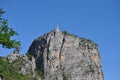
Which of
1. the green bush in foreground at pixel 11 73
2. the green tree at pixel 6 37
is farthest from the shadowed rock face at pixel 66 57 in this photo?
the green tree at pixel 6 37

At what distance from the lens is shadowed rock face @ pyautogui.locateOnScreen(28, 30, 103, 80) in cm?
12925

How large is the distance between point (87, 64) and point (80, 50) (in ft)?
17.6

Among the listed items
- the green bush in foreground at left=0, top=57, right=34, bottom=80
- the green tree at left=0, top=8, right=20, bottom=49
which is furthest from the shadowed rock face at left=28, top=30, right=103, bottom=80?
the green tree at left=0, top=8, right=20, bottom=49

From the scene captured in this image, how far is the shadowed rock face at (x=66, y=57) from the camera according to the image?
129 meters

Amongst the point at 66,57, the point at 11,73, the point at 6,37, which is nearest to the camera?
the point at 6,37

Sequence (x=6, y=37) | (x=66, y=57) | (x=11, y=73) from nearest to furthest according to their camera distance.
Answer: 1. (x=6, y=37)
2. (x=11, y=73)
3. (x=66, y=57)

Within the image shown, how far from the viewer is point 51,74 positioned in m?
128

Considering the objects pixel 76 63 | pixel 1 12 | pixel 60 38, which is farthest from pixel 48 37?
pixel 1 12

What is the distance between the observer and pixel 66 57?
13325 centimetres

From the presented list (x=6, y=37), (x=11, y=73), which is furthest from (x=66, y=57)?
(x=6, y=37)

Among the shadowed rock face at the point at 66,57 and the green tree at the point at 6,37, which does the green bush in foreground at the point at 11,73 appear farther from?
the green tree at the point at 6,37

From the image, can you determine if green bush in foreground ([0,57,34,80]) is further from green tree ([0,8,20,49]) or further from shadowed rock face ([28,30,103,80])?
green tree ([0,8,20,49])

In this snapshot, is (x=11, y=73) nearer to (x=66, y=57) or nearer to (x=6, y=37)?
(x=66, y=57)

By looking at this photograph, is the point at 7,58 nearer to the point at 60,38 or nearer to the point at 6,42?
the point at 60,38
